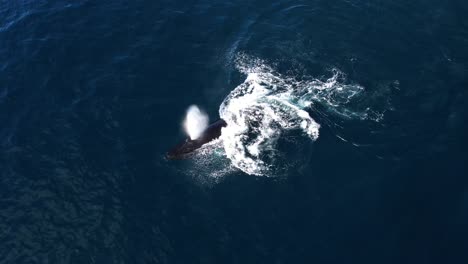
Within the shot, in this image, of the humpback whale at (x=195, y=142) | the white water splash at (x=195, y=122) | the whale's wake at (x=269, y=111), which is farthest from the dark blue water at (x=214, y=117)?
the whale's wake at (x=269, y=111)

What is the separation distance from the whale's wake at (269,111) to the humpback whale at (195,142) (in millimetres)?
1168

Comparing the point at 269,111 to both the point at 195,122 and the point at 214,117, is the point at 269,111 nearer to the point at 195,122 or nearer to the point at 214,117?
the point at 214,117

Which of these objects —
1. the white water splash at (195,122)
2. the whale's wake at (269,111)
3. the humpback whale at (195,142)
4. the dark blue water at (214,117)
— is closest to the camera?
the dark blue water at (214,117)

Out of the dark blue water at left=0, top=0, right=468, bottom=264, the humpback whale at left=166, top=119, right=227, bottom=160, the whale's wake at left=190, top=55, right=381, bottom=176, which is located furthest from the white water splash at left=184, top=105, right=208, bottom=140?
the whale's wake at left=190, top=55, right=381, bottom=176

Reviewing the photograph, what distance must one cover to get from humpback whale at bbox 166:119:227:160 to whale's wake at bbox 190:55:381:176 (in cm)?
117

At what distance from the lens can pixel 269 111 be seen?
74188mm

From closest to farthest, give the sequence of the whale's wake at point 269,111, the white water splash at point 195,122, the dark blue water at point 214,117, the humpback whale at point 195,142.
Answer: the dark blue water at point 214,117, the whale's wake at point 269,111, the humpback whale at point 195,142, the white water splash at point 195,122

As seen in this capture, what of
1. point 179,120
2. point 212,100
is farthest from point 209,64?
point 179,120

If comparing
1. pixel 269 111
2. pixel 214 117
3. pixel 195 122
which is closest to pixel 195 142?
pixel 195 122

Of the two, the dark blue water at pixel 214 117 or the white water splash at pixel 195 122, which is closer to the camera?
the dark blue water at pixel 214 117

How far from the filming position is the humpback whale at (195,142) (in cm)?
6912

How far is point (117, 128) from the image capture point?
7438 centimetres

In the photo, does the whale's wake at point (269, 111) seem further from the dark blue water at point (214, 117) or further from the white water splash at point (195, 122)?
the white water splash at point (195, 122)

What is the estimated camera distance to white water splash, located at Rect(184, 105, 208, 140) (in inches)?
2830
